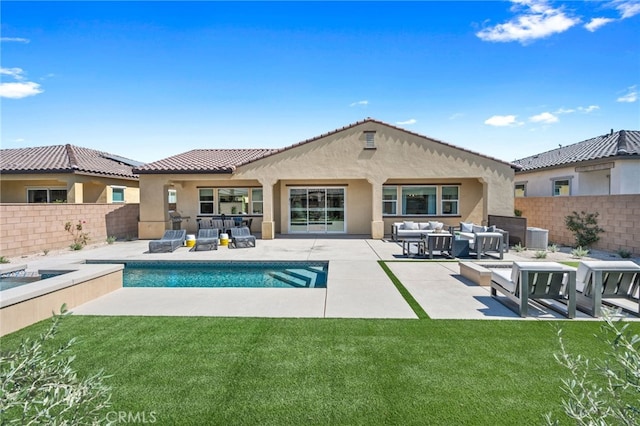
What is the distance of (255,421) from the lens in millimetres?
3514

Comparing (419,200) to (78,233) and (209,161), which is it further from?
(78,233)

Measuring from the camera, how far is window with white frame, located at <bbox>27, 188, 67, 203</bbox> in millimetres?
21500

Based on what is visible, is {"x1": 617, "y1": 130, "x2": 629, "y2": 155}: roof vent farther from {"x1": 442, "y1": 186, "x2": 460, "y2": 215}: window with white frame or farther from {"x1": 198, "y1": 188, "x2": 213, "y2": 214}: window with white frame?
{"x1": 198, "y1": 188, "x2": 213, "y2": 214}: window with white frame

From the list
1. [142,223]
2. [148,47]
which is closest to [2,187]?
[142,223]

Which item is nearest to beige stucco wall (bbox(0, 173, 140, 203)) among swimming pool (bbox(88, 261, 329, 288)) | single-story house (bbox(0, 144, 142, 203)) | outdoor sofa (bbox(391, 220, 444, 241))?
single-story house (bbox(0, 144, 142, 203))

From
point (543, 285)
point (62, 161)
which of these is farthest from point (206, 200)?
point (543, 285)

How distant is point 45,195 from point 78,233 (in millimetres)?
8416

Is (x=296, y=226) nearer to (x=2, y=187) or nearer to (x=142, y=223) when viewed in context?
(x=142, y=223)

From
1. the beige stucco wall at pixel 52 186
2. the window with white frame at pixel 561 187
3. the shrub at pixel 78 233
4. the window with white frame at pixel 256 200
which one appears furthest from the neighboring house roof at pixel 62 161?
the window with white frame at pixel 561 187

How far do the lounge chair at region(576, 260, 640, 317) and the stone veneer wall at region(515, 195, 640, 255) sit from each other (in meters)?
9.24

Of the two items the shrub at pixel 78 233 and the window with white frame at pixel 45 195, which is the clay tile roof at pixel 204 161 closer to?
the shrub at pixel 78 233

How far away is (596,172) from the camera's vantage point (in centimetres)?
1895

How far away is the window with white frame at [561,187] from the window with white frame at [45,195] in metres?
33.9

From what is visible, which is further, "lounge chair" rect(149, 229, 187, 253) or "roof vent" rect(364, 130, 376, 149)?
"roof vent" rect(364, 130, 376, 149)
